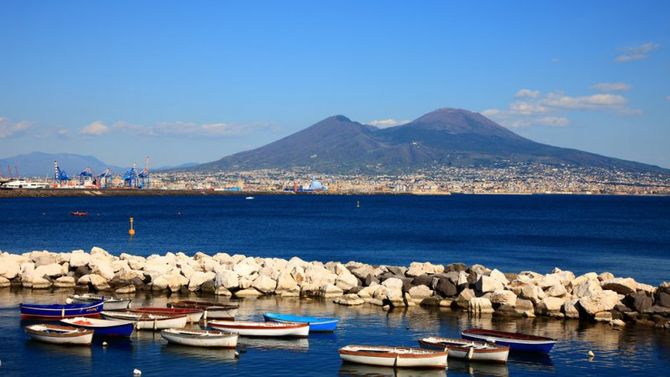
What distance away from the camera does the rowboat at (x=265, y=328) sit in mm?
22961

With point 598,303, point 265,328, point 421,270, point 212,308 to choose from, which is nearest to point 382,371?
point 265,328

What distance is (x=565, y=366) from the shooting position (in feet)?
67.4

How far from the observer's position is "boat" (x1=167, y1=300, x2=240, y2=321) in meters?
25.2

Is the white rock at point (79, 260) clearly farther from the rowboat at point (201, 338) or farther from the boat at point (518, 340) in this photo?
the boat at point (518, 340)

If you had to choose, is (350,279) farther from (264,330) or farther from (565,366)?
(565,366)

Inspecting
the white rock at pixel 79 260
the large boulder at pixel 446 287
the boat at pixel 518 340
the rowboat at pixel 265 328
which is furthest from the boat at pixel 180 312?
the white rock at pixel 79 260

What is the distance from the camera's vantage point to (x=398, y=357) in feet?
65.2

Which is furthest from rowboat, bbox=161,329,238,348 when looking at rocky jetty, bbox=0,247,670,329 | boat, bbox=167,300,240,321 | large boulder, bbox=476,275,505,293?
large boulder, bbox=476,275,505,293

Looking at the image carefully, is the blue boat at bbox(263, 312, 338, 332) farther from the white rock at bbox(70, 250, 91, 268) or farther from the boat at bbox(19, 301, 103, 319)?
the white rock at bbox(70, 250, 91, 268)

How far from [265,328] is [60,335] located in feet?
19.5

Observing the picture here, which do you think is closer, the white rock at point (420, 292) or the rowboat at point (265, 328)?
the rowboat at point (265, 328)

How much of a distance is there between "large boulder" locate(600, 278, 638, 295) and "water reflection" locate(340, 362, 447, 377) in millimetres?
10610

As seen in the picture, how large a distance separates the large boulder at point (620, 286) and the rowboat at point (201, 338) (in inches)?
560

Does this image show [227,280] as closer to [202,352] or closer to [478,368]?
[202,352]
